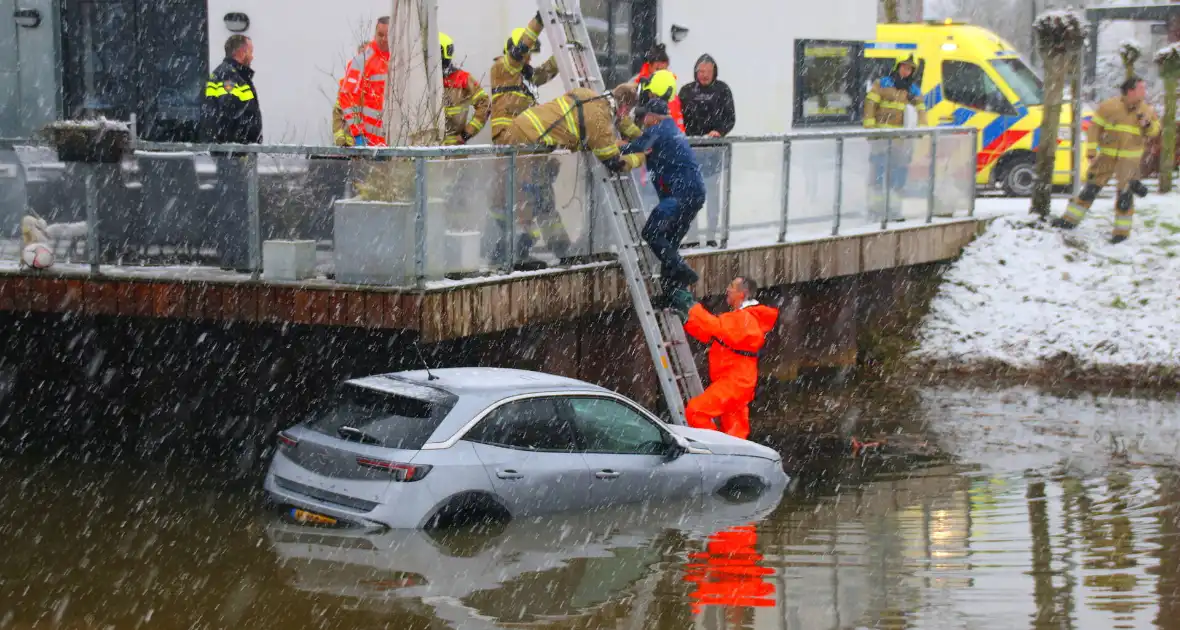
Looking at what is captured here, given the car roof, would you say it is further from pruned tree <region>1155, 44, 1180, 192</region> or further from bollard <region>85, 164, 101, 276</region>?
pruned tree <region>1155, 44, 1180, 192</region>

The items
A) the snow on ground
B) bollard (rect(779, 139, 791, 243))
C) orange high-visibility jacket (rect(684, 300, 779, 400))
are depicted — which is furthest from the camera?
the snow on ground

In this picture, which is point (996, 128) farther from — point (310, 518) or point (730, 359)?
point (310, 518)

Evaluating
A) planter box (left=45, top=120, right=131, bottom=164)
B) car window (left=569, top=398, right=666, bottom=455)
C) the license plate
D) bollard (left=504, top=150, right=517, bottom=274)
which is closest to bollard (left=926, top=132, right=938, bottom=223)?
bollard (left=504, top=150, right=517, bottom=274)

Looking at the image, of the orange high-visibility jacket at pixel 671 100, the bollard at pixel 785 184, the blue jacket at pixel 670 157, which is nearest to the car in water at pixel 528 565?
the blue jacket at pixel 670 157

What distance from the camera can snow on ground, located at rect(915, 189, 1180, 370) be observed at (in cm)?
1945

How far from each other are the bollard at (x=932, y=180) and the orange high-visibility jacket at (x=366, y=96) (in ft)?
28.2

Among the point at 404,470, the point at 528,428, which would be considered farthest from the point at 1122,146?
the point at 404,470

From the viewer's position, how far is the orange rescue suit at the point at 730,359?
1355cm

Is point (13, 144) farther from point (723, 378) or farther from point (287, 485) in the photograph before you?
point (723, 378)

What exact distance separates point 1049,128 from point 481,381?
557 inches

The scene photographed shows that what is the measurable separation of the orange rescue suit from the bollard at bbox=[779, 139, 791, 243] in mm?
3399

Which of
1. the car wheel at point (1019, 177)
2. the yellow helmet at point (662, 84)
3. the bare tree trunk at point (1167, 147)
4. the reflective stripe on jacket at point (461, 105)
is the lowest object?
the car wheel at point (1019, 177)

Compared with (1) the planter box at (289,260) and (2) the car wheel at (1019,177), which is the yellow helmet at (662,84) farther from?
(2) the car wheel at (1019,177)

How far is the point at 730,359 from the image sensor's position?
45.0ft
